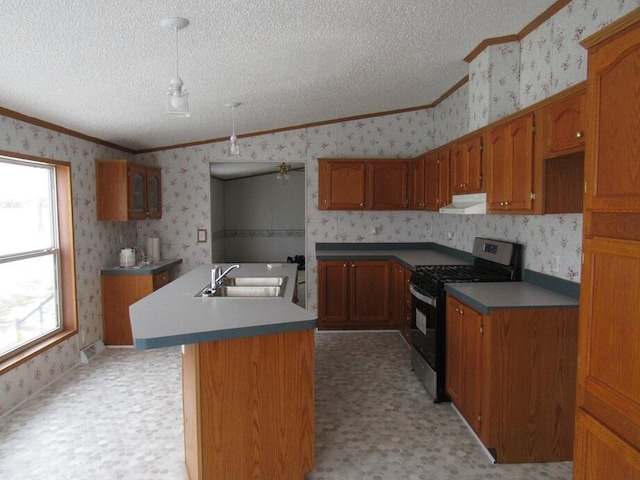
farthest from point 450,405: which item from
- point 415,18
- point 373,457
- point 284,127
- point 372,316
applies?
point 284,127

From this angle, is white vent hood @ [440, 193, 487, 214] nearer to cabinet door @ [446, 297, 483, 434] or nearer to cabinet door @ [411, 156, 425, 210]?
cabinet door @ [446, 297, 483, 434]

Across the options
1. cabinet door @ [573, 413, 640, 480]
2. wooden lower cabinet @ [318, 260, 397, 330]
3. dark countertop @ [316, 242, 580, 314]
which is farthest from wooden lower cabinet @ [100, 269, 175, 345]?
cabinet door @ [573, 413, 640, 480]

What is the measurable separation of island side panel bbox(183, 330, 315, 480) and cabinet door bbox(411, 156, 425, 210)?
322 centimetres

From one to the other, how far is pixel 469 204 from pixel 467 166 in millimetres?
310

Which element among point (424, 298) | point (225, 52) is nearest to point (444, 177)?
point (424, 298)

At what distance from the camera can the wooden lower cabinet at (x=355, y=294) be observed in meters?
5.14

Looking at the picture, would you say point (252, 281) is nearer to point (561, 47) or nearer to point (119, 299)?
point (119, 299)

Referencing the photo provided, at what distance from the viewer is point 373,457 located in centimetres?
265

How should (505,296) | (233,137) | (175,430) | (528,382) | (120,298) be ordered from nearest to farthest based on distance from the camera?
(528,382) → (505,296) → (175,430) → (233,137) → (120,298)

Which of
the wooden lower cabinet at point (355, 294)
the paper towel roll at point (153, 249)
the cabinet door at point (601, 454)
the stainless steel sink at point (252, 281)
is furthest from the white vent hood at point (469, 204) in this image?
the paper towel roll at point (153, 249)

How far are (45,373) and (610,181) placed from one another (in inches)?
166

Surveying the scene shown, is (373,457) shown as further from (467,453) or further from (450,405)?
(450,405)

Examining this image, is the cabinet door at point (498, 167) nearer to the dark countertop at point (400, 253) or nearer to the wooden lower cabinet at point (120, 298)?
the dark countertop at point (400, 253)

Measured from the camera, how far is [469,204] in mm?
3584
